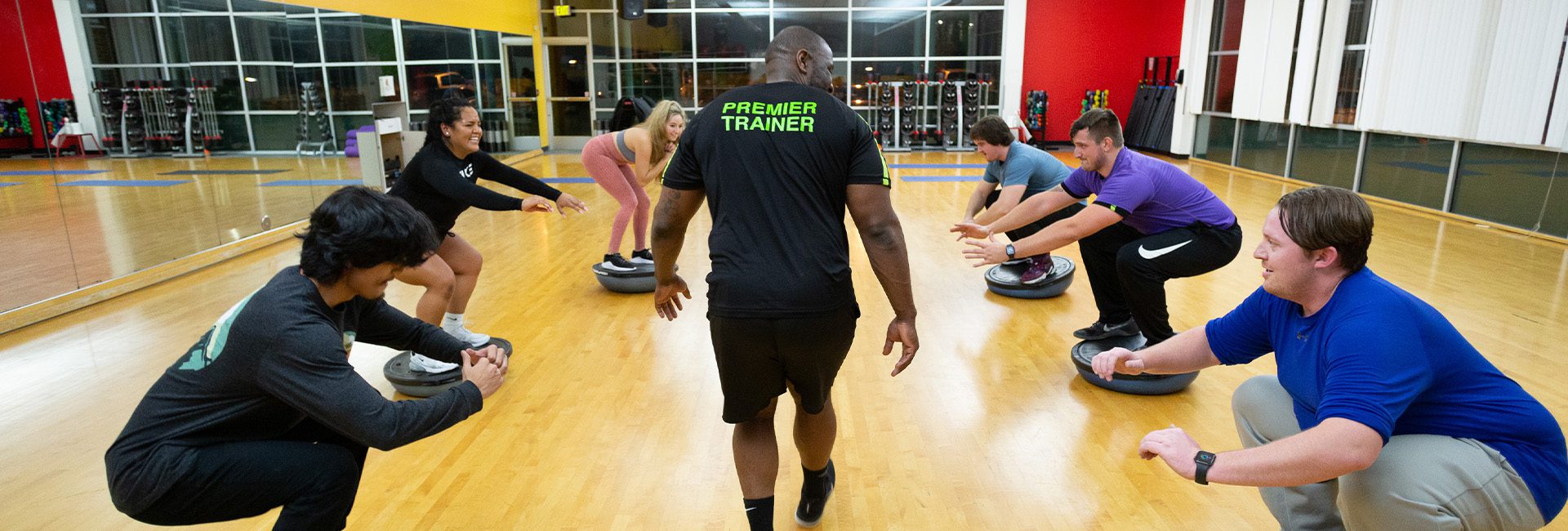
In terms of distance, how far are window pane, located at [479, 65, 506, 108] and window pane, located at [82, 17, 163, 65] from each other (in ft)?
21.4

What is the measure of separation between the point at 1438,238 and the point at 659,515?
279 inches

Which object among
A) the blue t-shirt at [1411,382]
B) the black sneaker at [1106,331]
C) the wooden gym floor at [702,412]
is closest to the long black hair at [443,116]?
the wooden gym floor at [702,412]

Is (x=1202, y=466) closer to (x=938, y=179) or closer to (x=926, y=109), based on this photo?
(x=938, y=179)

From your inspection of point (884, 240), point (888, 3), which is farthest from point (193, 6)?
point (888, 3)

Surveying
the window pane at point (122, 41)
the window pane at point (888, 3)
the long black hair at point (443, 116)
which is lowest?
the long black hair at point (443, 116)

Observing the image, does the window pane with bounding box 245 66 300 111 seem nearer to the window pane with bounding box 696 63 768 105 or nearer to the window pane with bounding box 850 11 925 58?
the window pane with bounding box 696 63 768 105

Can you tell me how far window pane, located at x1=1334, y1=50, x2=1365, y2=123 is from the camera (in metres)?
9.05

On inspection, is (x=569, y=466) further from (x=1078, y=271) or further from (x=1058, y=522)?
(x=1078, y=271)

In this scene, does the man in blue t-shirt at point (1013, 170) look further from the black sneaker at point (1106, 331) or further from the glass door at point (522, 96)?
the glass door at point (522, 96)

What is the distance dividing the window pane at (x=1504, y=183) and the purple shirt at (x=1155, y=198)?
5.40 metres

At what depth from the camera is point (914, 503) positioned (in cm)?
273

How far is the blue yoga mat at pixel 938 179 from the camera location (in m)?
10.7

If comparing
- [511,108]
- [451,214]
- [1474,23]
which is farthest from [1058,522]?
[511,108]

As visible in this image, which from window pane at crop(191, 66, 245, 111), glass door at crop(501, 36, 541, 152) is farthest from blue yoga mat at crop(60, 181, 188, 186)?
glass door at crop(501, 36, 541, 152)
